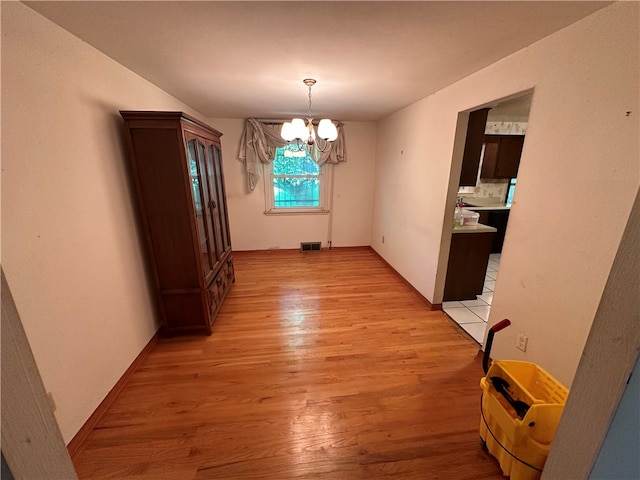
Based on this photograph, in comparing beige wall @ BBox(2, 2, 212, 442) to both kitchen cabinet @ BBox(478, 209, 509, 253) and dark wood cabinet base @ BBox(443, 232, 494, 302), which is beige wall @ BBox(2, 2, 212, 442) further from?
kitchen cabinet @ BBox(478, 209, 509, 253)

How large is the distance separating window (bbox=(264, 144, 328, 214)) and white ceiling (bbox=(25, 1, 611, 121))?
6.19 feet

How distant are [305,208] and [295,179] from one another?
54 centimetres

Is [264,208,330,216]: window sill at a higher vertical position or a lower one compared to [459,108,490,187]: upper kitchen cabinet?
lower

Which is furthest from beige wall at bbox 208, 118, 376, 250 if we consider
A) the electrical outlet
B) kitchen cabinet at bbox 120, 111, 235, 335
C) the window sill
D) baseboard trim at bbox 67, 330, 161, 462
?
the electrical outlet

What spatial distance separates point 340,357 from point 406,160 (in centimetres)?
254

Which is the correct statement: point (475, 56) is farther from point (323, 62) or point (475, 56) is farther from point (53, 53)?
point (53, 53)

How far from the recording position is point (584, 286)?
133 centimetres

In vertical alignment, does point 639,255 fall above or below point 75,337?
above

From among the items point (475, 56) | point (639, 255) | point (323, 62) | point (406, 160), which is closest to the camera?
point (639, 255)

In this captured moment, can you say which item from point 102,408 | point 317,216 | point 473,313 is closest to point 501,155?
point 473,313

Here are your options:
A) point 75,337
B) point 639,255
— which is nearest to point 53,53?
point 75,337

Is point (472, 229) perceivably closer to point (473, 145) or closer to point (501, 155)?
point (473, 145)

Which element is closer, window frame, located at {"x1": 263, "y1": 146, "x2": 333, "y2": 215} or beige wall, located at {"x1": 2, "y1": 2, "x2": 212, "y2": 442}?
beige wall, located at {"x1": 2, "y1": 2, "x2": 212, "y2": 442}

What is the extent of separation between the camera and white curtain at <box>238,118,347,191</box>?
3.94 m
